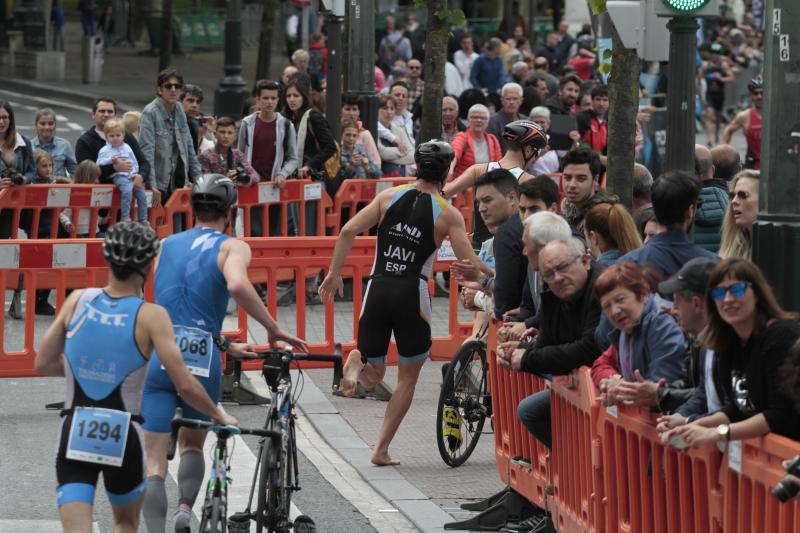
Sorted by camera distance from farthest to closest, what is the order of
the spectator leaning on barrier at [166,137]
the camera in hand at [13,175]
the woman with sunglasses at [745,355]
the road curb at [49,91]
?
the road curb at [49,91], the spectator leaning on barrier at [166,137], the camera in hand at [13,175], the woman with sunglasses at [745,355]

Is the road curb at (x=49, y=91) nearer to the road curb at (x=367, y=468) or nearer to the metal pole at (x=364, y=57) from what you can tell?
the metal pole at (x=364, y=57)

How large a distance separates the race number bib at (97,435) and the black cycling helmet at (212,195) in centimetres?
142

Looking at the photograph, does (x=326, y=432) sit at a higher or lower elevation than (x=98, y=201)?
lower

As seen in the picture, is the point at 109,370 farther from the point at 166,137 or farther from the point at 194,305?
the point at 166,137

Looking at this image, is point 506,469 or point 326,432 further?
point 326,432

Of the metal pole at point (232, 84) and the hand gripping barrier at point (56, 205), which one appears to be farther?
the metal pole at point (232, 84)

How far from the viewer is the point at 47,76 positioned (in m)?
41.8

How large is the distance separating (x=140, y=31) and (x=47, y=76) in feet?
36.8

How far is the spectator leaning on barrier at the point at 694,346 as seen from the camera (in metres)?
6.09

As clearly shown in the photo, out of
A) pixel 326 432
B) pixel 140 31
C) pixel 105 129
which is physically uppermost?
pixel 140 31

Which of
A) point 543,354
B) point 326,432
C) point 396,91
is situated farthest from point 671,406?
point 396,91

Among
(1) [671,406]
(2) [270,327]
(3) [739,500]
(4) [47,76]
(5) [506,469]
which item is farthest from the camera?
(4) [47,76]

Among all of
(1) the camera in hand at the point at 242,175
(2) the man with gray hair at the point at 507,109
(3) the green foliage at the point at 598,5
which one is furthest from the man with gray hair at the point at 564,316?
(2) the man with gray hair at the point at 507,109

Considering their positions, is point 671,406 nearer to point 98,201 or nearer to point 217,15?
point 98,201
